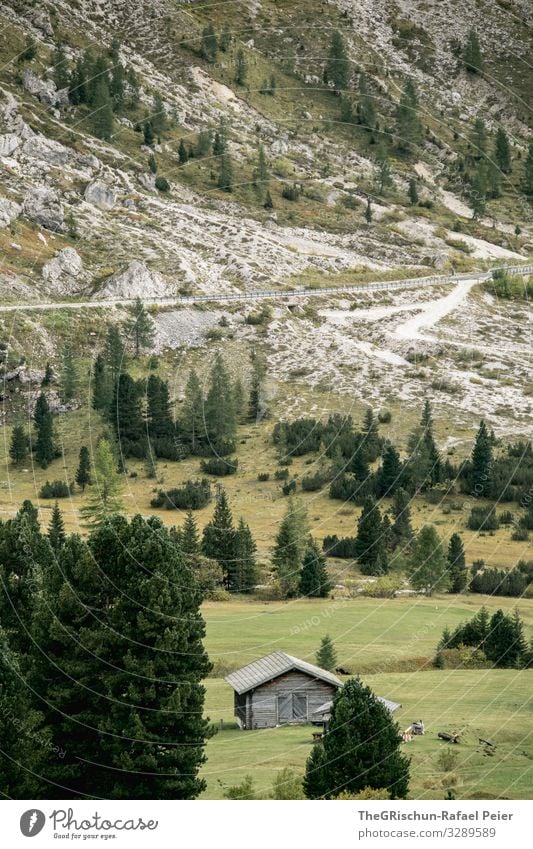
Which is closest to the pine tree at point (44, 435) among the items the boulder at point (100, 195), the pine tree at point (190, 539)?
the pine tree at point (190, 539)

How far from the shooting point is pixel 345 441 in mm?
115562

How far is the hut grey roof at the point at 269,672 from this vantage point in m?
55.9

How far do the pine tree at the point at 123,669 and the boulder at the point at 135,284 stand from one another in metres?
112

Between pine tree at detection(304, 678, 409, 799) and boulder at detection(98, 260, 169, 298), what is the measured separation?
121 m

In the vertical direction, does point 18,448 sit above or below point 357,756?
below

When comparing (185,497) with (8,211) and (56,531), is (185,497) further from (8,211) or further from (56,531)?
(8,211)

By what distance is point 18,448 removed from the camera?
11944cm

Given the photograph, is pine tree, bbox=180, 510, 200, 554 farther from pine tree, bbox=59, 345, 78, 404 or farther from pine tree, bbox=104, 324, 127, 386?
pine tree, bbox=59, 345, 78, 404

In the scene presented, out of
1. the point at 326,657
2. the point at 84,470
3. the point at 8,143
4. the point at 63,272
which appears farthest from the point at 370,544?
the point at 8,143

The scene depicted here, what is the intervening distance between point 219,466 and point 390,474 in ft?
50.3

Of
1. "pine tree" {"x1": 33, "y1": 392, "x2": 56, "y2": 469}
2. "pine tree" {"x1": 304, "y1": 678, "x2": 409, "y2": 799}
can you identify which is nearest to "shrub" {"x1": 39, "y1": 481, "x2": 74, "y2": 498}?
"pine tree" {"x1": 33, "y1": 392, "x2": 56, "y2": 469}

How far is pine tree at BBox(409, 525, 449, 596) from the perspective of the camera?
83062 millimetres

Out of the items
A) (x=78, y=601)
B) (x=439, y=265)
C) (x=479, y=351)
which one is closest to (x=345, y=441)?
(x=479, y=351)

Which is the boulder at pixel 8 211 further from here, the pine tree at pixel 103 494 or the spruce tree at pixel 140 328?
the pine tree at pixel 103 494
